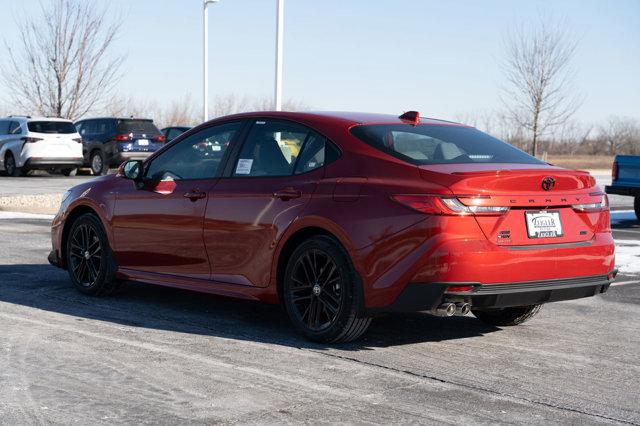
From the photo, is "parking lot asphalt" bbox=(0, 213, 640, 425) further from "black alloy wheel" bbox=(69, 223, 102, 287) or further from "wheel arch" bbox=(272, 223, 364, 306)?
A: "wheel arch" bbox=(272, 223, 364, 306)

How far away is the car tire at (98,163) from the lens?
1264 inches

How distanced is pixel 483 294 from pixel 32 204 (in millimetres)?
15148

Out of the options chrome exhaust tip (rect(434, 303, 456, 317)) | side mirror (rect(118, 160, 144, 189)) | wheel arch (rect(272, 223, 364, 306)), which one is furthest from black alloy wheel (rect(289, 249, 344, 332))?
side mirror (rect(118, 160, 144, 189))

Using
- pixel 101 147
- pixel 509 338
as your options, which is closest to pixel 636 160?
pixel 509 338

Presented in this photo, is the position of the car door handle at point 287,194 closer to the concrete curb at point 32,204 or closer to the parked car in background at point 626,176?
the parked car in background at point 626,176

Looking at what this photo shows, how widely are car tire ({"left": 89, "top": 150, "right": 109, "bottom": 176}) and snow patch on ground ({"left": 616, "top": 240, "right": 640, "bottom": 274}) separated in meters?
20.9

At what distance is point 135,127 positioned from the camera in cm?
3194

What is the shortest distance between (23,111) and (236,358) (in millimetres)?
40873

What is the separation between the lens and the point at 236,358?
20.6ft

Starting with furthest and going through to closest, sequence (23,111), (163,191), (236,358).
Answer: (23,111)
(163,191)
(236,358)

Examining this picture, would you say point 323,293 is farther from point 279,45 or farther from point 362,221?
point 279,45

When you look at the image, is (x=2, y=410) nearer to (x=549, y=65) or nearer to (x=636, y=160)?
(x=636, y=160)

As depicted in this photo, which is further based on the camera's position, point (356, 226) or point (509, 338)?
point (509, 338)

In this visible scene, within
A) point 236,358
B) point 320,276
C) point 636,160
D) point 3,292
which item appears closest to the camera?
point 236,358
